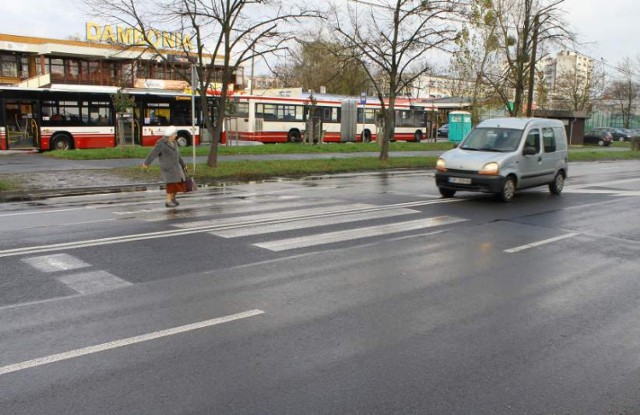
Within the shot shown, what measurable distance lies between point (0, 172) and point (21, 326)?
1509 cm

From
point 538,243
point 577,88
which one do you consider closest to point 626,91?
point 577,88

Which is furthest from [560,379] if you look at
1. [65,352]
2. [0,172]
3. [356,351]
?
[0,172]

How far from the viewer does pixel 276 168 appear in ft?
67.7

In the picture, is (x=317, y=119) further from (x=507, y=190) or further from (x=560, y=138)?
(x=507, y=190)

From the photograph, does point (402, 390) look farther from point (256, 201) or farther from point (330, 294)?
point (256, 201)

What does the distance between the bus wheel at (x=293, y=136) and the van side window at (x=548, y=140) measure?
25.0m

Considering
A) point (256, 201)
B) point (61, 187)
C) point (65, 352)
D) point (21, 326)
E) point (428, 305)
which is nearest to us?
point (65, 352)

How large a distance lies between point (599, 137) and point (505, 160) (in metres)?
43.3

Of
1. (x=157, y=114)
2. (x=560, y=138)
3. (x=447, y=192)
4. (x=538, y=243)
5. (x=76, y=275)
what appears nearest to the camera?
(x=76, y=275)

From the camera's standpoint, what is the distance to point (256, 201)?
44.0 ft

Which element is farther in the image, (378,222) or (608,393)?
(378,222)

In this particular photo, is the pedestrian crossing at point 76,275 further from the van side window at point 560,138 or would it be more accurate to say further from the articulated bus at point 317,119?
the articulated bus at point 317,119

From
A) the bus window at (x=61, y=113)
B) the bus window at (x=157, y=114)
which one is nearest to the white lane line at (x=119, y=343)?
the bus window at (x=61, y=113)

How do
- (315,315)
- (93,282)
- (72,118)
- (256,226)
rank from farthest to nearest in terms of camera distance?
(72,118), (256,226), (93,282), (315,315)
